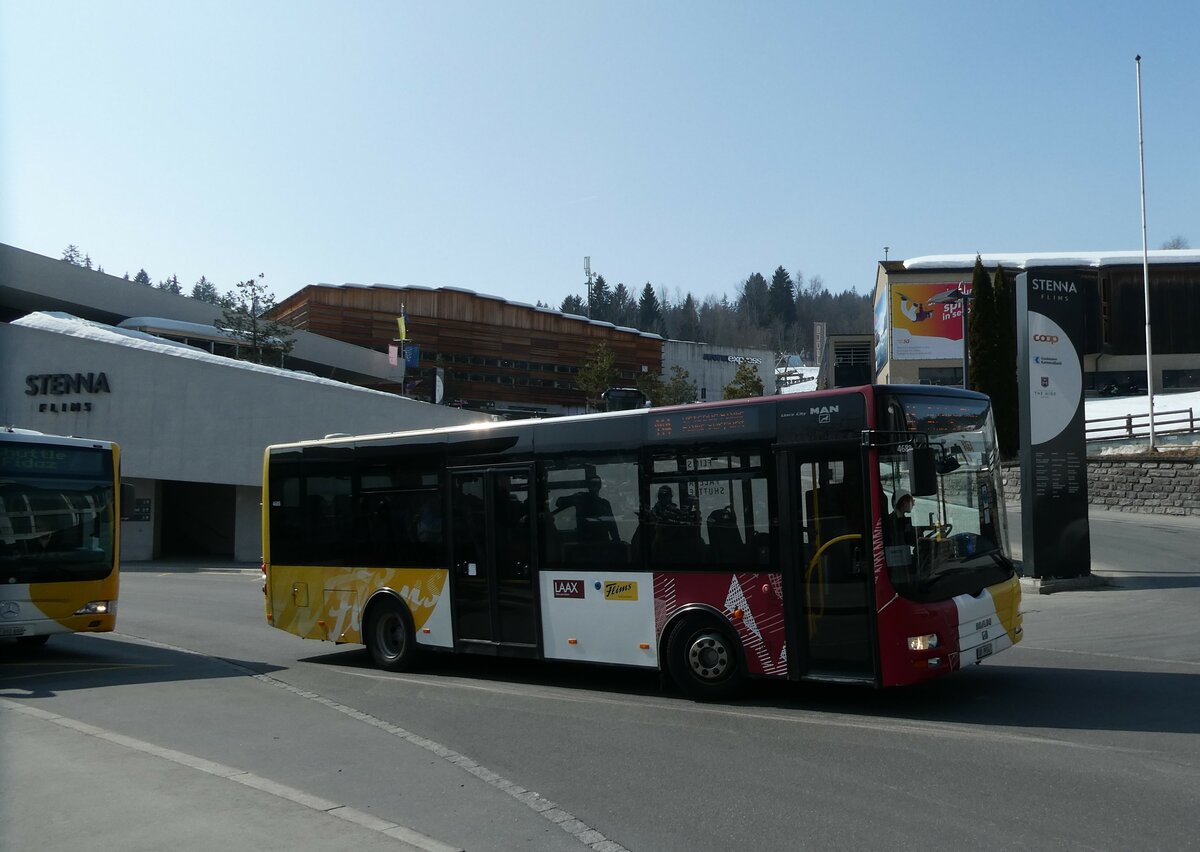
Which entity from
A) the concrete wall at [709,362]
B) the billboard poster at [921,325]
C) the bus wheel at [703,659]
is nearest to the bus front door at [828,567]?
the bus wheel at [703,659]

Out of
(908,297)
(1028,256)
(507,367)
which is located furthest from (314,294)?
(1028,256)

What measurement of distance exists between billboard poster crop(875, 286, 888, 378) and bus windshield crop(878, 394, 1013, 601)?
55.6m

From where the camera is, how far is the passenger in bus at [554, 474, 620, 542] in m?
10.3

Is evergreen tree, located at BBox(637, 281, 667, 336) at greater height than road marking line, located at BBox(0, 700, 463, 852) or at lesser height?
greater

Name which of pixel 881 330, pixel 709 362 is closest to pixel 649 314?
pixel 709 362

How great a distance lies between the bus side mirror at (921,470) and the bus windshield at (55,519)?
35.5 ft

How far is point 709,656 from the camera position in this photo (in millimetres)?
9617

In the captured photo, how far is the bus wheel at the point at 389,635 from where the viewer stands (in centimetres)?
1231

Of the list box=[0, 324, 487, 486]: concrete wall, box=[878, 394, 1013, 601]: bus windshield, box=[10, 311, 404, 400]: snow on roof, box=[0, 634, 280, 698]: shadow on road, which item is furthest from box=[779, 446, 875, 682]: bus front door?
box=[0, 324, 487, 486]: concrete wall

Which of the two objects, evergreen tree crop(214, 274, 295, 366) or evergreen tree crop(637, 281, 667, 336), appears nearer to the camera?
evergreen tree crop(214, 274, 295, 366)

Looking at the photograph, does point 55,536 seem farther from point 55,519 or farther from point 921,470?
point 921,470

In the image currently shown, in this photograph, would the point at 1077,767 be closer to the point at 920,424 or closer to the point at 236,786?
the point at 920,424

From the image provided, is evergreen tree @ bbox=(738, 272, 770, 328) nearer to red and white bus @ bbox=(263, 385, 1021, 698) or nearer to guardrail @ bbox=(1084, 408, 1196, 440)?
guardrail @ bbox=(1084, 408, 1196, 440)

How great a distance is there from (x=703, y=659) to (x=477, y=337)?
194 ft
